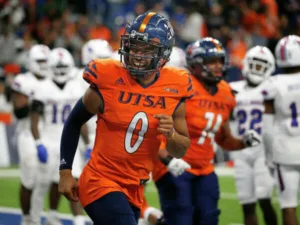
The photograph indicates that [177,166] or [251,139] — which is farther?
[251,139]

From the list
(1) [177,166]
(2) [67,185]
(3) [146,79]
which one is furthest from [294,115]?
(2) [67,185]

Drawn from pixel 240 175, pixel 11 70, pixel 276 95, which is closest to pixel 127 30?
pixel 276 95

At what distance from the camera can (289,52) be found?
21.5 ft

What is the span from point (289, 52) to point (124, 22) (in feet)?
33.5

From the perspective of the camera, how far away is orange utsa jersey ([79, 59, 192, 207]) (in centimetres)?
453

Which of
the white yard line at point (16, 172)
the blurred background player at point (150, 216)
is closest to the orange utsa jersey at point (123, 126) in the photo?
the blurred background player at point (150, 216)

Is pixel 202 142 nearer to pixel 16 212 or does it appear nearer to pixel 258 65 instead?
pixel 258 65

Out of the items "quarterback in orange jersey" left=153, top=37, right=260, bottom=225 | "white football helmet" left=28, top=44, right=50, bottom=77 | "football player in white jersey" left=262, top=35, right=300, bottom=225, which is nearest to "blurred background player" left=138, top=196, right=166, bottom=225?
"quarterback in orange jersey" left=153, top=37, right=260, bottom=225

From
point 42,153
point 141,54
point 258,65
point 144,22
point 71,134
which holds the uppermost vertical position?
point 144,22

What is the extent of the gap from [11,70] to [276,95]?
29.4 ft

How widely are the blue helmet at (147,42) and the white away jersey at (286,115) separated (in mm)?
2088

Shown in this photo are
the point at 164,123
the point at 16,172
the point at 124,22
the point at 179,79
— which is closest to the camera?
the point at 164,123

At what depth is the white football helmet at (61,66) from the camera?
822 centimetres

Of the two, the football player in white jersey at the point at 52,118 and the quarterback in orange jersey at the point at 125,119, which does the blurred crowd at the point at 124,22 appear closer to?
the football player in white jersey at the point at 52,118
